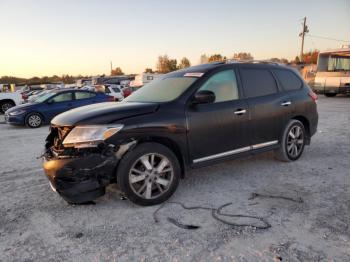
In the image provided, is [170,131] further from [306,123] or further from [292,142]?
[306,123]

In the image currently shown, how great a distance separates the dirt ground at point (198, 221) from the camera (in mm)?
2709

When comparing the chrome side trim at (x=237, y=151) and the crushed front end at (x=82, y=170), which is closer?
the crushed front end at (x=82, y=170)

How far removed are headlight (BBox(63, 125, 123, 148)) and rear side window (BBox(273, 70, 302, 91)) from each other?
10.0 ft

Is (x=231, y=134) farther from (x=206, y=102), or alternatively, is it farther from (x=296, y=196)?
(x=296, y=196)

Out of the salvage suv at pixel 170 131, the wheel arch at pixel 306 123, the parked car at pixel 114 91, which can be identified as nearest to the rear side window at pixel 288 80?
the salvage suv at pixel 170 131

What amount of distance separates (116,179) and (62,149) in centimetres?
69

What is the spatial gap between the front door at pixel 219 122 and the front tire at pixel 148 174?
16.1 inches

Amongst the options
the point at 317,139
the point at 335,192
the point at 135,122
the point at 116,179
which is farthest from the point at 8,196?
the point at 317,139

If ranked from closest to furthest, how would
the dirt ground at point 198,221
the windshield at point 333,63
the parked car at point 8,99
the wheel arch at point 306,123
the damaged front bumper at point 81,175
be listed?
the dirt ground at point 198,221 → the damaged front bumper at point 81,175 → the wheel arch at point 306,123 → the parked car at point 8,99 → the windshield at point 333,63

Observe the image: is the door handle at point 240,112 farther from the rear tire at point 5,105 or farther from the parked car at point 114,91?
the rear tire at point 5,105

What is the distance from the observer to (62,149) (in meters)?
3.48

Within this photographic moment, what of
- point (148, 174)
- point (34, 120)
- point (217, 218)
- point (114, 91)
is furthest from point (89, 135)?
point (114, 91)

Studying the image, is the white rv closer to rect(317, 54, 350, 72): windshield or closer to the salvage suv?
rect(317, 54, 350, 72): windshield

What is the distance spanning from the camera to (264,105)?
473 cm
